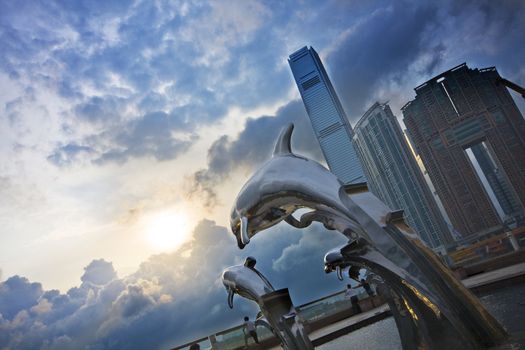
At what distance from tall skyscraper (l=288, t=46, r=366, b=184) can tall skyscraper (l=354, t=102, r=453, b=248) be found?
91.7 feet

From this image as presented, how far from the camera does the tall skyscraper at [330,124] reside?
15675 centimetres

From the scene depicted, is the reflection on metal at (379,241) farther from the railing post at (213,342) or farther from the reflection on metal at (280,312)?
the railing post at (213,342)

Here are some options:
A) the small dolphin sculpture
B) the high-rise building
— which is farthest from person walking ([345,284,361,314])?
the high-rise building

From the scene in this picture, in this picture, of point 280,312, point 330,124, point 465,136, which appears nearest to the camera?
point 280,312

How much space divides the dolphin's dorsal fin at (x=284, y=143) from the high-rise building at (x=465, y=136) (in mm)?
102848

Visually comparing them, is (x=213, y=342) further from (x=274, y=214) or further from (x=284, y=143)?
(x=284, y=143)

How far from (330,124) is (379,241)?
159m

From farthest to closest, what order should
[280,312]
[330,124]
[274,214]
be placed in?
1. [330,124]
2. [280,312]
3. [274,214]

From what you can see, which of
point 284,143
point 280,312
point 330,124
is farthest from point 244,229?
point 330,124

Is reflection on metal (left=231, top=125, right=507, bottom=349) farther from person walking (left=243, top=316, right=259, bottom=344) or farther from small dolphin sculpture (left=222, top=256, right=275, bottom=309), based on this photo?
person walking (left=243, top=316, right=259, bottom=344)

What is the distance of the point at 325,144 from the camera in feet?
524

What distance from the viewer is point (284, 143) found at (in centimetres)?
470

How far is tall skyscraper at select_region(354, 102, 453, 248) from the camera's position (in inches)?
4397

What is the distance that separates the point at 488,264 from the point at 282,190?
12.2 metres
